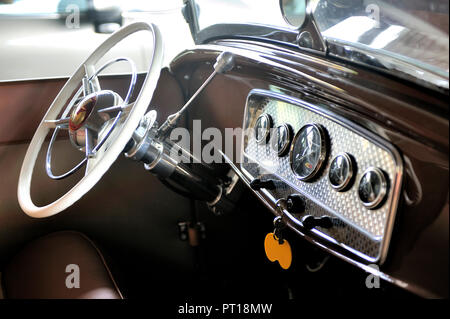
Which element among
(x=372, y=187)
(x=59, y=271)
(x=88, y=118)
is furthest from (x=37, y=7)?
(x=372, y=187)

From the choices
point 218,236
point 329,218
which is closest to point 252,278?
point 218,236

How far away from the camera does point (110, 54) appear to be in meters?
1.48

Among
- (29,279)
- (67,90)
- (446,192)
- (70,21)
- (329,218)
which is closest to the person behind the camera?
(446,192)

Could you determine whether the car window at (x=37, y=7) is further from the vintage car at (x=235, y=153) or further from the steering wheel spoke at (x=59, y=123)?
the steering wheel spoke at (x=59, y=123)

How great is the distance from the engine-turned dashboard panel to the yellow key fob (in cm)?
8

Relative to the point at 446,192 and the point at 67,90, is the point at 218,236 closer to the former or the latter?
the point at 67,90

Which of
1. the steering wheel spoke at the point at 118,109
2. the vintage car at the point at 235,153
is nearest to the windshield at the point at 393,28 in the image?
the vintage car at the point at 235,153

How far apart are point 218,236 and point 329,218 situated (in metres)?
0.81

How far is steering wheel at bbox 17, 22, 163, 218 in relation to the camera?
854mm

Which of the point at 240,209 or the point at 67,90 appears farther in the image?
the point at 240,209

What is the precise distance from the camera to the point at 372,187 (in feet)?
2.23

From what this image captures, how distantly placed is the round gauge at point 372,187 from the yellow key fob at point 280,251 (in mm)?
→ 288

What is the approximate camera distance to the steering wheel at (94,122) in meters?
0.85

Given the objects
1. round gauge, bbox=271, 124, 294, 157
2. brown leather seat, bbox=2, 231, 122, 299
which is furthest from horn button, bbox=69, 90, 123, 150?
round gauge, bbox=271, 124, 294, 157
